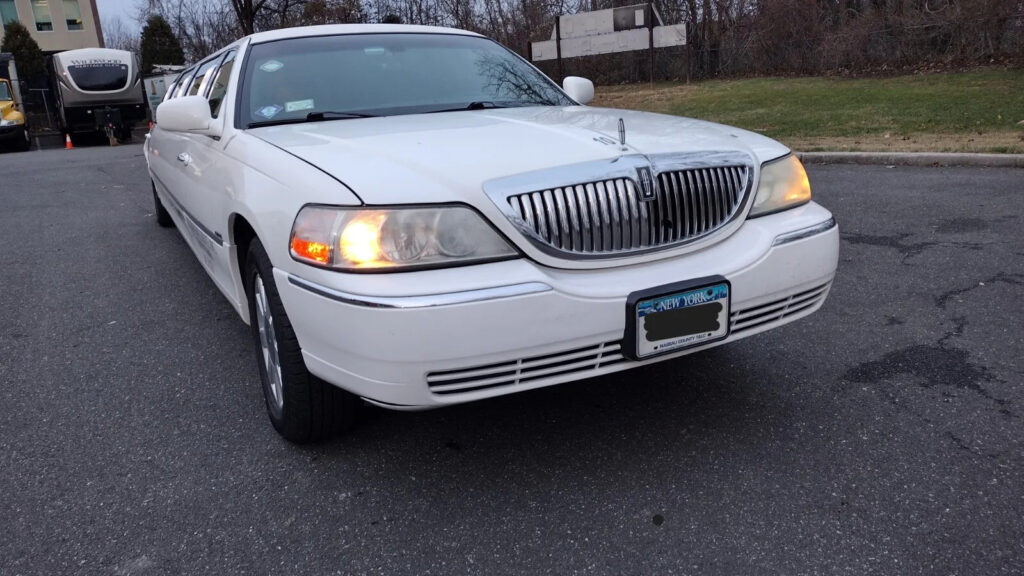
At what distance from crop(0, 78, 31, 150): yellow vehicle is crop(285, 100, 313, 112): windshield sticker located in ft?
67.5

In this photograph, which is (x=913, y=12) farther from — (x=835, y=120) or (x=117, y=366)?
(x=117, y=366)

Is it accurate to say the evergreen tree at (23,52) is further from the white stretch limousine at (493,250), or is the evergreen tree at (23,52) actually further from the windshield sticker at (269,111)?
the white stretch limousine at (493,250)

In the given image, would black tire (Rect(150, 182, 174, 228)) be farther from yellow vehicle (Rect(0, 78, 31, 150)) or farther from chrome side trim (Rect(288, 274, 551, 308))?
yellow vehicle (Rect(0, 78, 31, 150))

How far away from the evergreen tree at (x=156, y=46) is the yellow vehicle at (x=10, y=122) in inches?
575

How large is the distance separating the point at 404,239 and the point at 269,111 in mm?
1554

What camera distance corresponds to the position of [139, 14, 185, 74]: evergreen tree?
36.0 metres

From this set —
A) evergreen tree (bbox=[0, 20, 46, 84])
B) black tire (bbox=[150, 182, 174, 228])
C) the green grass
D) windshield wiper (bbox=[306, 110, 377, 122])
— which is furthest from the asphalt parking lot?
evergreen tree (bbox=[0, 20, 46, 84])

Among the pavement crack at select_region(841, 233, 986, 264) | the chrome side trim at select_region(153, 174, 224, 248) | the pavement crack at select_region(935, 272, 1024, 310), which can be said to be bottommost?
the pavement crack at select_region(935, 272, 1024, 310)

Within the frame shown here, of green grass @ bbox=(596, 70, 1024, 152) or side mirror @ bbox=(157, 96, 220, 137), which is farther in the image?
green grass @ bbox=(596, 70, 1024, 152)

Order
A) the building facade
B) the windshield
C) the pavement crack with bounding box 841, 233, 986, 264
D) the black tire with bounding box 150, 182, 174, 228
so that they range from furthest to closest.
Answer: the building facade < the black tire with bounding box 150, 182, 174, 228 < the pavement crack with bounding box 841, 233, 986, 264 < the windshield

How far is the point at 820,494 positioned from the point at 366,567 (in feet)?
4.55

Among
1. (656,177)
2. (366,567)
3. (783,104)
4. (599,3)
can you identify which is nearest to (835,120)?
(783,104)

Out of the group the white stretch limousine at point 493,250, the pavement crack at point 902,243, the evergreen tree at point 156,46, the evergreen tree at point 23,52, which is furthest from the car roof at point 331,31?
the evergreen tree at point 156,46

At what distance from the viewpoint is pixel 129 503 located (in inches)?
102
